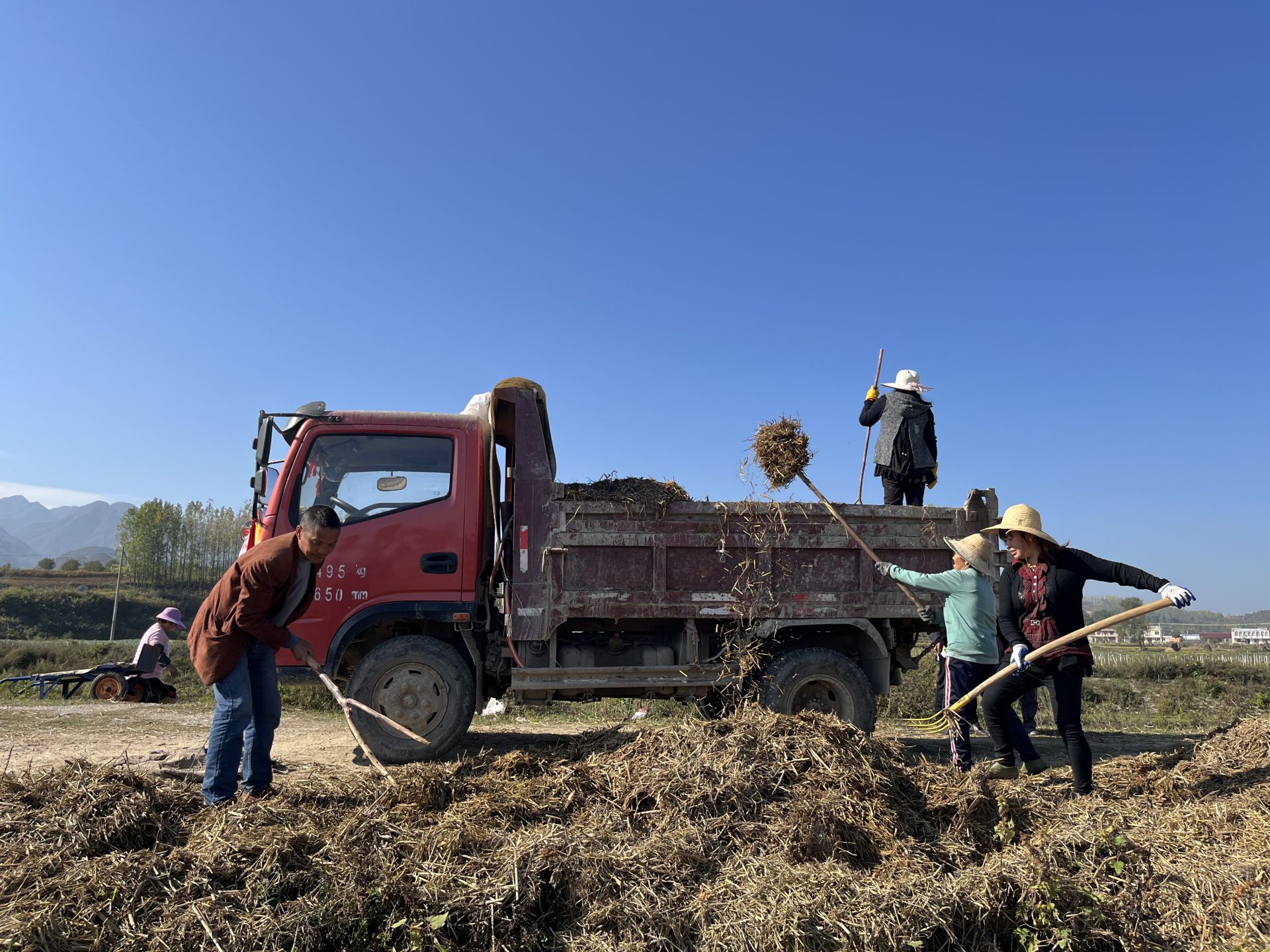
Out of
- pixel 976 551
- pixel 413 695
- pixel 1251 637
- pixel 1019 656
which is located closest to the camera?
pixel 1019 656

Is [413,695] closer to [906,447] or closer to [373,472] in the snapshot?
[373,472]

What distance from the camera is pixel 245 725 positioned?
13.8 feet

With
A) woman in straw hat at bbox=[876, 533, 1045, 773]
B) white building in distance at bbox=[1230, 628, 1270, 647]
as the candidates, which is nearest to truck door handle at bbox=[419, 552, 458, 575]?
woman in straw hat at bbox=[876, 533, 1045, 773]

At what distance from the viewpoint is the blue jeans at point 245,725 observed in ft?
13.2

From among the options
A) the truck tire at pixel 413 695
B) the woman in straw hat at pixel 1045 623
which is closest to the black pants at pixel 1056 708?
the woman in straw hat at pixel 1045 623

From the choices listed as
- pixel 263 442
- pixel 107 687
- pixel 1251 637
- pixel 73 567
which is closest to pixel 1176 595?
pixel 263 442

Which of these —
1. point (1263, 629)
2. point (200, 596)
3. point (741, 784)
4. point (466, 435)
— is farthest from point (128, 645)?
point (1263, 629)

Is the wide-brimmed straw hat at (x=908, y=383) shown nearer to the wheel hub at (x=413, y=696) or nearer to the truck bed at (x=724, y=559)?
the truck bed at (x=724, y=559)

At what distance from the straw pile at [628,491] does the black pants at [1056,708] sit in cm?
270

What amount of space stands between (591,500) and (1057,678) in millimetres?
3564

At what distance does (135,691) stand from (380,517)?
752 cm

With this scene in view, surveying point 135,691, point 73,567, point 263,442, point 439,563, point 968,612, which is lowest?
point 73,567

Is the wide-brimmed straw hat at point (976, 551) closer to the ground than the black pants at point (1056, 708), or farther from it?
farther from it

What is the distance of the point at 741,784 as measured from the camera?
3699mm
